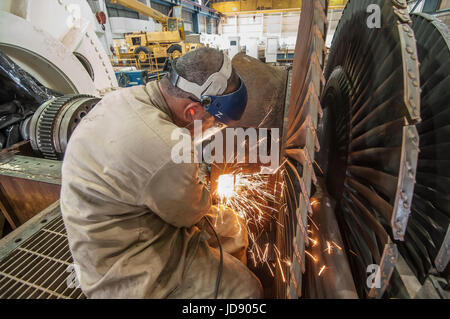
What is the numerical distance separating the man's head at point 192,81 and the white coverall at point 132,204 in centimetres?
6

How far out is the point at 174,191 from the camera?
1092 millimetres

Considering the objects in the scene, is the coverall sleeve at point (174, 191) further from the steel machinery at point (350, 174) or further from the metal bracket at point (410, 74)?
the metal bracket at point (410, 74)

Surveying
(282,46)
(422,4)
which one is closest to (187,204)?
(422,4)

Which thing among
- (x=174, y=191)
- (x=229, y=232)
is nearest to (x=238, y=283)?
(x=229, y=232)

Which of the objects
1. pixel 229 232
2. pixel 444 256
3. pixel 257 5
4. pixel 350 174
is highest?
pixel 257 5

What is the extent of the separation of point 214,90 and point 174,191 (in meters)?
0.53

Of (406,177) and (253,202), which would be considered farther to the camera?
(253,202)

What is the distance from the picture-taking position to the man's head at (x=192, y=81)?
118 cm

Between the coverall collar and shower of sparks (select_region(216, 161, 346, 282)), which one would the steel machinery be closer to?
shower of sparks (select_region(216, 161, 346, 282))

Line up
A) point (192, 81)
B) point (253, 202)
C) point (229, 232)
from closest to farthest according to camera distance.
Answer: point (192, 81) → point (229, 232) → point (253, 202)

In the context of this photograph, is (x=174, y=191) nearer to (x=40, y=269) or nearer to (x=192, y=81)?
(x=192, y=81)

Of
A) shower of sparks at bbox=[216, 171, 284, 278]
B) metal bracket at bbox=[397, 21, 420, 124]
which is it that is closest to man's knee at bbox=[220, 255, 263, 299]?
shower of sparks at bbox=[216, 171, 284, 278]

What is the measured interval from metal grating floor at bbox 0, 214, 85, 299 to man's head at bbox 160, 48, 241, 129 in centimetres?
113

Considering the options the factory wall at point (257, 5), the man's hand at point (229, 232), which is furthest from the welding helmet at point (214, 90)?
the factory wall at point (257, 5)
